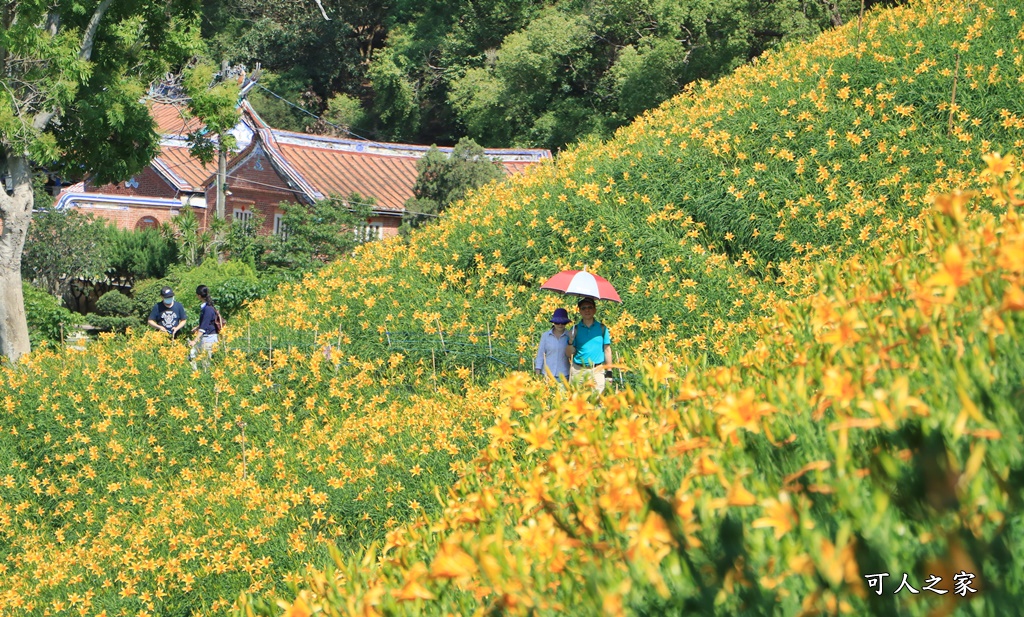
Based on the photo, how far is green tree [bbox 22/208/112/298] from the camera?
2456 centimetres

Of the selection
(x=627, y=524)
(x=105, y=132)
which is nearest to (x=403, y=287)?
(x=105, y=132)

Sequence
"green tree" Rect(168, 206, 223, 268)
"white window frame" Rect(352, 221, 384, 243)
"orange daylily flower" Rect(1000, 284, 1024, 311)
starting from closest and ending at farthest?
1. "orange daylily flower" Rect(1000, 284, 1024, 311)
2. "white window frame" Rect(352, 221, 384, 243)
3. "green tree" Rect(168, 206, 223, 268)

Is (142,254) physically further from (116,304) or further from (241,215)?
(241,215)

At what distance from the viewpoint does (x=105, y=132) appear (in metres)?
13.6

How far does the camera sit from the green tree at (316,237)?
944 inches

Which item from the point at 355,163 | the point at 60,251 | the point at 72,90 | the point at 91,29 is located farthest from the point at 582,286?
the point at 355,163

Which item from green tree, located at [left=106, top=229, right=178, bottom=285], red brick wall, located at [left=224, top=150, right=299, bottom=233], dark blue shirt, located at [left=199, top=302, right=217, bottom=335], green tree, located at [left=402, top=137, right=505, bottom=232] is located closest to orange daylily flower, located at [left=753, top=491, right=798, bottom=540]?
dark blue shirt, located at [left=199, top=302, right=217, bottom=335]

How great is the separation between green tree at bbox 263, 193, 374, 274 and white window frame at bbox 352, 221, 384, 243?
60cm

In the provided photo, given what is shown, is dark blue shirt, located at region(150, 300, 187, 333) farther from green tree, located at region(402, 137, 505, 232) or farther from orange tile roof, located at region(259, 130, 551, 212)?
orange tile roof, located at region(259, 130, 551, 212)

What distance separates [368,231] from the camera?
28.9m

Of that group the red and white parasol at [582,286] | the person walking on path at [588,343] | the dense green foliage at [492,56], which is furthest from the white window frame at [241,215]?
the person walking on path at [588,343]

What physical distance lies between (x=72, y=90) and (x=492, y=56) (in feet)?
88.9

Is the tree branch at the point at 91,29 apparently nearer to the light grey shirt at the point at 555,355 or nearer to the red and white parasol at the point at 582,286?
the red and white parasol at the point at 582,286

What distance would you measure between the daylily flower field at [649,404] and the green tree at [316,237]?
495 inches
